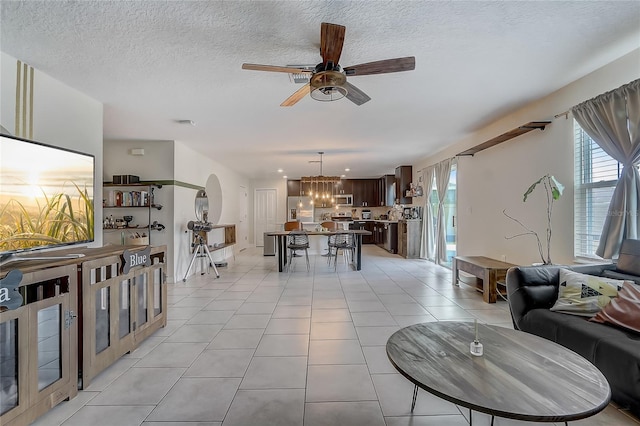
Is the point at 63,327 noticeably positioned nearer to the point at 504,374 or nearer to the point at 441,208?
→ the point at 504,374

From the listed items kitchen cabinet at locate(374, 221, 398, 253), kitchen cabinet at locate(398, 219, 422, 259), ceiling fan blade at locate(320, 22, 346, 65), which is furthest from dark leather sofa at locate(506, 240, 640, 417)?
kitchen cabinet at locate(374, 221, 398, 253)

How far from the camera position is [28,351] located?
62.8 inches

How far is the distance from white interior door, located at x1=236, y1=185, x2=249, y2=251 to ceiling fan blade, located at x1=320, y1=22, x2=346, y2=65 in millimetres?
7594

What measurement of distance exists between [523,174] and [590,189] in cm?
91

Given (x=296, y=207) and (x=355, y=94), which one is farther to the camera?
(x=296, y=207)

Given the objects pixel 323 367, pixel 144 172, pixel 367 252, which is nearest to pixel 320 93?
pixel 323 367

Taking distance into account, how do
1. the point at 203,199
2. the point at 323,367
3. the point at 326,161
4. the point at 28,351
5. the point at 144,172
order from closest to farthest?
the point at 28,351
the point at 323,367
the point at 144,172
the point at 203,199
the point at 326,161

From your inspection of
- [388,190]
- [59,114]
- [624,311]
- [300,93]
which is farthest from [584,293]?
[388,190]

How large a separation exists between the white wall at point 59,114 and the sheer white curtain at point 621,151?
5032 millimetres

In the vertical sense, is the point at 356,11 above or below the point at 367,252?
above

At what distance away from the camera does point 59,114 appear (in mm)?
2904

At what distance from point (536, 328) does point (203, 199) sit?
5.78 metres

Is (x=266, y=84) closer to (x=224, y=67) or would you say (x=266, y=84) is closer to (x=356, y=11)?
(x=224, y=67)

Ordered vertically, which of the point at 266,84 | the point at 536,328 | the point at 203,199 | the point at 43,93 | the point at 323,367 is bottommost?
the point at 323,367
